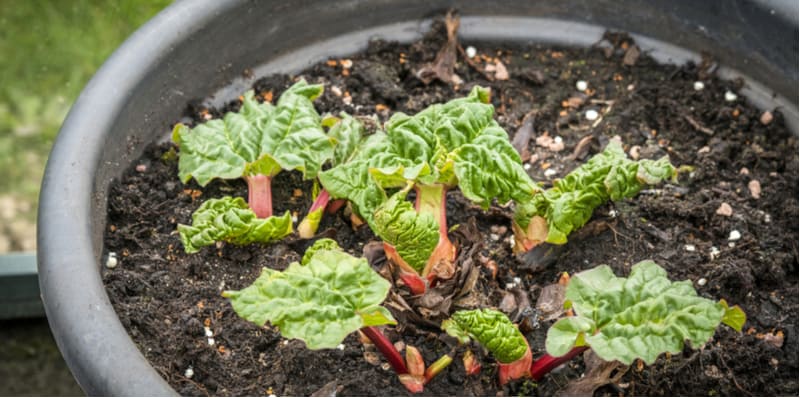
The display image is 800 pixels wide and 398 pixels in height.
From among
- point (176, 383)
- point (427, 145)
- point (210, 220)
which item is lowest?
point (176, 383)

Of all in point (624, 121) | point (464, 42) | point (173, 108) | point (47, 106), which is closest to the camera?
point (173, 108)

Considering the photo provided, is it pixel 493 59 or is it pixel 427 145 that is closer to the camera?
pixel 427 145

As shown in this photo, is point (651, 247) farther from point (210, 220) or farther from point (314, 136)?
point (210, 220)

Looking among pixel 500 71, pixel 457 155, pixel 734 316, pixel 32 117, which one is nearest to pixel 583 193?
pixel 457 155

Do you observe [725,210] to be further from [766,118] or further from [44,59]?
[44,59]

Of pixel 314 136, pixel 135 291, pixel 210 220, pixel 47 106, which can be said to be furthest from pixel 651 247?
pixel 47 106

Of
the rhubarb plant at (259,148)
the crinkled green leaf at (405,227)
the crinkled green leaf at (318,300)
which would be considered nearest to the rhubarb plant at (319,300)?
the crinkled green leaf at (318,300)

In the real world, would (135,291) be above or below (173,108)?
below
